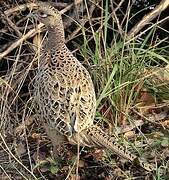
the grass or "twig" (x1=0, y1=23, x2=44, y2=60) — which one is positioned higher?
"twig" (x1=0, y1=23, x2=44, y2=60)

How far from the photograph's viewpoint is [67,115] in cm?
359

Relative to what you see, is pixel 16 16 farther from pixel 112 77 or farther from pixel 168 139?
pixel 168 139

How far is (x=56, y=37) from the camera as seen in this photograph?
12.7 ft

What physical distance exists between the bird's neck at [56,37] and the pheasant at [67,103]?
0.04 meters

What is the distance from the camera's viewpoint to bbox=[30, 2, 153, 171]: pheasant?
3.57m

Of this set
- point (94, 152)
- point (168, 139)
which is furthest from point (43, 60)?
point (168, 139)

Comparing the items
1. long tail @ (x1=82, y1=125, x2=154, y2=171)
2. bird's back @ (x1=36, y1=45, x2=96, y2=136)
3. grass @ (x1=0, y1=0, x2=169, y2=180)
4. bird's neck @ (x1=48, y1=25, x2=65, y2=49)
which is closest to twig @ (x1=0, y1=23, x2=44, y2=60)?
grass @ (x1=0, y1=0, x2=169, y2=180)

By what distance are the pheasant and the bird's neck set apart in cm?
4

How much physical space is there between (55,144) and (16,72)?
1043 millimetres

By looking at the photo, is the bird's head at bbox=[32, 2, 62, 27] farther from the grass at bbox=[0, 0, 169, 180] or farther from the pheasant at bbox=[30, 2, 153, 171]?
the grass at bbox=[0, 0, 169, 180]

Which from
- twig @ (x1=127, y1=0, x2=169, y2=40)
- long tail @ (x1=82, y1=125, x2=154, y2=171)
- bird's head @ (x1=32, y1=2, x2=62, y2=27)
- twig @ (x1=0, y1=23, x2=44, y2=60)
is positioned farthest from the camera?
twig @ (x1=127, y1=0, x2=169, y2=40)

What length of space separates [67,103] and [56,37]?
1.62ft

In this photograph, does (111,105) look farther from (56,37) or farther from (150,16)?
(150,16)

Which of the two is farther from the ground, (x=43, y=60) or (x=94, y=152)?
(x=43, y=60)
